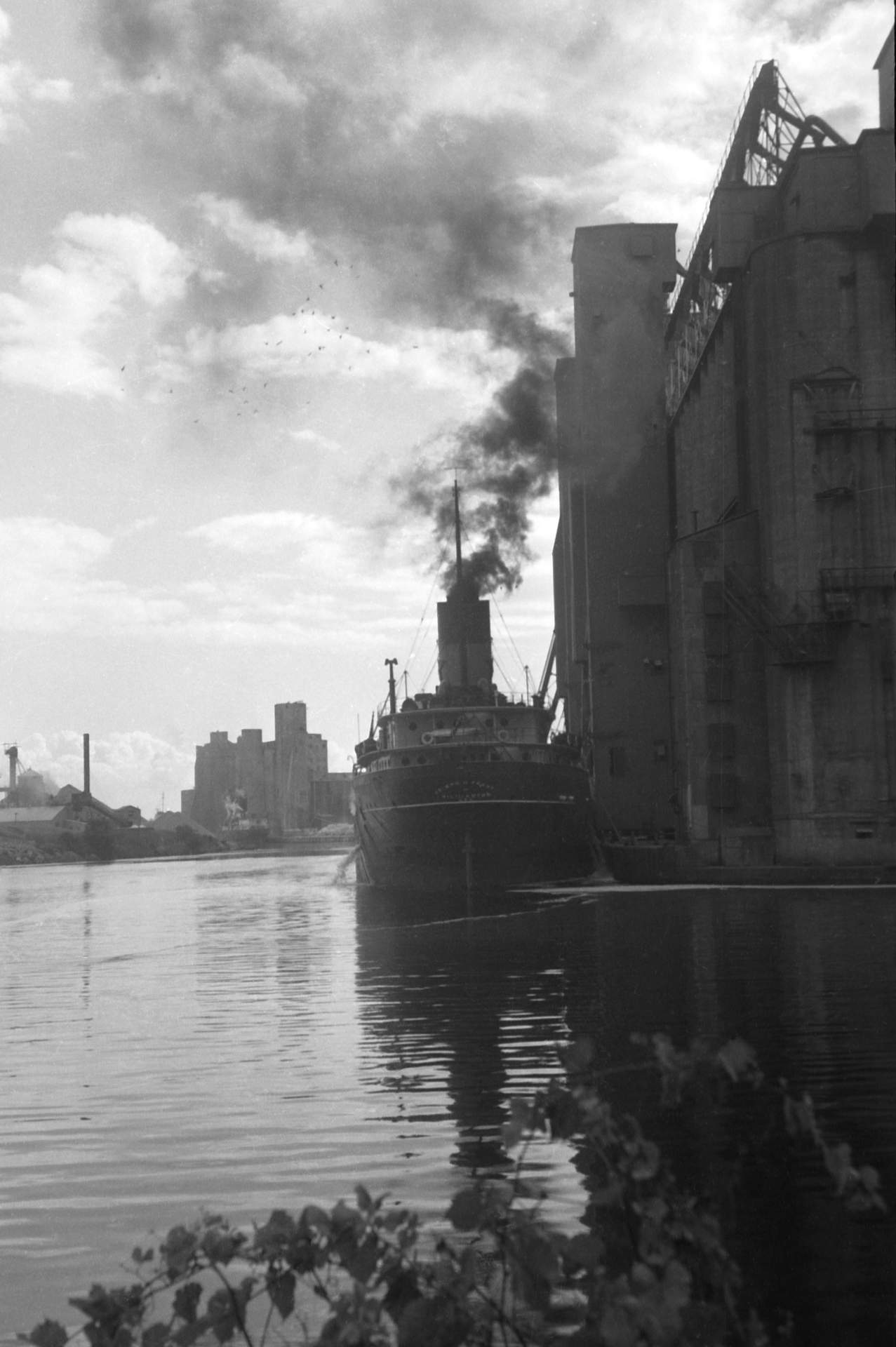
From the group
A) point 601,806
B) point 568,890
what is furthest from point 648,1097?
point 601,806

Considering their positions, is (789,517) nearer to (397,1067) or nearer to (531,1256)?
(397,1067)

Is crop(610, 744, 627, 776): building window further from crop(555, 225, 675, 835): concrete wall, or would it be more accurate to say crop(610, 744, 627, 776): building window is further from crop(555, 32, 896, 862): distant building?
crop(555, 32, 896, 862): distant building

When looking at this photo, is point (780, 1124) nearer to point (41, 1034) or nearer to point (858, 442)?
point (41, 1034)

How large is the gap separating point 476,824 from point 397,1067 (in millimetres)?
35965

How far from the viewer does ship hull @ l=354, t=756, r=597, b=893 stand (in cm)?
5053

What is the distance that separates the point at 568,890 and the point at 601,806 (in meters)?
22.6

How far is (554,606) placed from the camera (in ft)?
330

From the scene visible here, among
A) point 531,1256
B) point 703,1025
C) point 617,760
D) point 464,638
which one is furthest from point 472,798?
point 531,1256

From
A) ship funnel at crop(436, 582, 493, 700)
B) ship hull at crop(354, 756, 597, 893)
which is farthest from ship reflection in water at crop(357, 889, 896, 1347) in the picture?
ship funnel at crop(436, 582, 493, 700)

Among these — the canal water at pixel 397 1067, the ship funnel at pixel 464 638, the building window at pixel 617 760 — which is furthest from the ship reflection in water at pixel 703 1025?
the building window at pixel 617 760

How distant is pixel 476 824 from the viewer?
166ft

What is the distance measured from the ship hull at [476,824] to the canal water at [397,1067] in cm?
1468

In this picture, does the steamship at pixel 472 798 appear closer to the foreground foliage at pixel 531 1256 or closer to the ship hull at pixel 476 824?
the ship hull at pixel 476 824

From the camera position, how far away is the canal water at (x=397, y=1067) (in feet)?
27.1
